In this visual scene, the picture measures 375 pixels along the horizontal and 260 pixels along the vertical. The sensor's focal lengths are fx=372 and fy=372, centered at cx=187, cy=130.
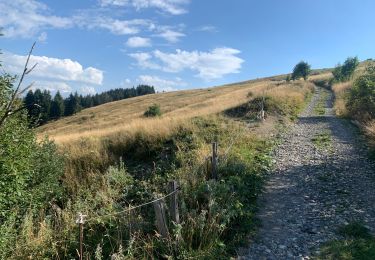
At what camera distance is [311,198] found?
9.78 m

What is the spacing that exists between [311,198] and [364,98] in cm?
1351

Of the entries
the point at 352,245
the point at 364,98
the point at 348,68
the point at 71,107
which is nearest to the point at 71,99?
the point at 71,107

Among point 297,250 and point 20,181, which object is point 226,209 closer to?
point 297,250

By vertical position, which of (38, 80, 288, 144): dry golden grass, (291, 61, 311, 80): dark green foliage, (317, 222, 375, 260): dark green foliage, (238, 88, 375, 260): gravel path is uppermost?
(291, 61, 311, 80): dark green foliage

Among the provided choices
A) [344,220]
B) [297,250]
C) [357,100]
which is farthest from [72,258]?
[357,100]

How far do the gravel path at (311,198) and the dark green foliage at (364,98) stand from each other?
15.1 feet

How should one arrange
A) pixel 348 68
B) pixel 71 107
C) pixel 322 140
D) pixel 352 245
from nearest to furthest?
pixel 352 245 → pixel 322 140 → pixel 348 68 → pixel 71 107

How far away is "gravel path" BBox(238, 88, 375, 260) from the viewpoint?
736 cm

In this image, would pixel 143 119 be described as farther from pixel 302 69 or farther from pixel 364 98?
pixel 302 69

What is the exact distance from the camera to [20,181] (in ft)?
26.9

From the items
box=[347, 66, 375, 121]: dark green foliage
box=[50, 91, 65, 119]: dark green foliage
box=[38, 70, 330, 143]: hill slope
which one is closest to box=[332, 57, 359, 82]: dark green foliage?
box=[38, 70, 330, 143]: hill slope

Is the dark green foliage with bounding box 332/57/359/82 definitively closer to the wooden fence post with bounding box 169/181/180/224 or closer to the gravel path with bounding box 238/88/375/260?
the gravel path with bounding box 238/88/375/260

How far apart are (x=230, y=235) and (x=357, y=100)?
1819 cm

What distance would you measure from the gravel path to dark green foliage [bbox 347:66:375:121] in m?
4.60
